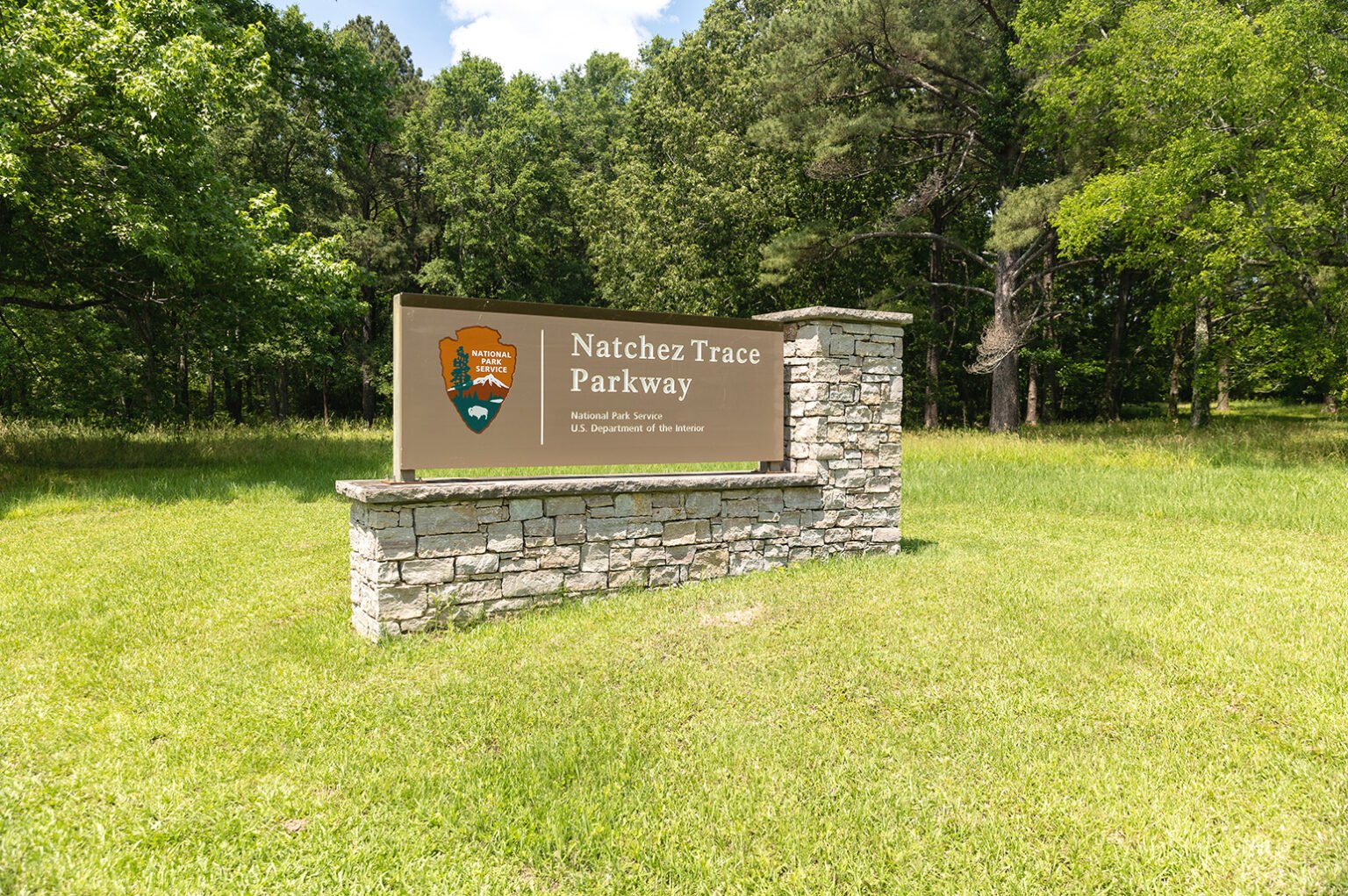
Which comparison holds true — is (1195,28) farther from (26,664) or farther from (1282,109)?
(26,664)

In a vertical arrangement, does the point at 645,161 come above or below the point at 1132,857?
above

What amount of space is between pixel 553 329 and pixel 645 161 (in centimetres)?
2278

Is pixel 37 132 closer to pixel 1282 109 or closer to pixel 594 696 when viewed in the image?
pixel 594 696

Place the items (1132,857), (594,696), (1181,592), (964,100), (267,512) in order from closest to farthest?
1. (1132,857)
2. (594,696)
3. (1181,592)
4. (267,512)
5. (964,100)

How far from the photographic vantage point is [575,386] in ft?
17.5

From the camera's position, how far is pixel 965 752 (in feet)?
10.3

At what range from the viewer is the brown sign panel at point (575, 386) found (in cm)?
481

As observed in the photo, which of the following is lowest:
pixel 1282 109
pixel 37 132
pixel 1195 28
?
pixel 37 132

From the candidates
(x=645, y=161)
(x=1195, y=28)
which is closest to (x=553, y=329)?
(x=1195, y=28)

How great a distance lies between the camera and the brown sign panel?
4812mm

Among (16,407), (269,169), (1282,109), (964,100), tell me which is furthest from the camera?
(269,169)

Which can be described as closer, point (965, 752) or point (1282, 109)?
point (965, 752)

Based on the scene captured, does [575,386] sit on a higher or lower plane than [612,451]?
higher

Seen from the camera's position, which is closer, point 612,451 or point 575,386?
point 575,386
